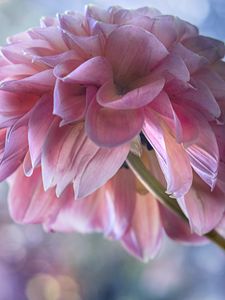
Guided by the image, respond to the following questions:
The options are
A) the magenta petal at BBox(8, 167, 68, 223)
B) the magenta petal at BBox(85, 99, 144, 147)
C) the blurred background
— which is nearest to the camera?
the magenta petal at BBox(85, 99, 144, 147)

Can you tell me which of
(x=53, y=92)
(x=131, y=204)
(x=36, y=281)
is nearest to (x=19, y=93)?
(x=53, y=92)

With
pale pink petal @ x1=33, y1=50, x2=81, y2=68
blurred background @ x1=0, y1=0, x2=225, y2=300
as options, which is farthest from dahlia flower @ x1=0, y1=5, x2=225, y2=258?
blurred background @ x1=0, y1=0, x2=225, y2=300

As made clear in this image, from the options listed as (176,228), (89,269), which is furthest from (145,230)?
(89,269)

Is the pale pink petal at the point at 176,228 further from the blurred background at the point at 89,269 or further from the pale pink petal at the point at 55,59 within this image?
the blurred background at the point at 89,269

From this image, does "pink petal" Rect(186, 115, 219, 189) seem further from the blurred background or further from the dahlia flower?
the blurred background

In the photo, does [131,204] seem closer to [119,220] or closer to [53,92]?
[119,220]

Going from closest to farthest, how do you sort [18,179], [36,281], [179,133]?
[179,133] < [18,179] < [36,281]
